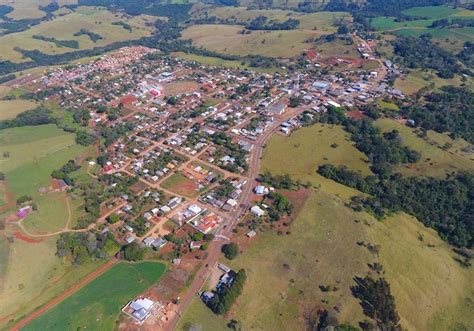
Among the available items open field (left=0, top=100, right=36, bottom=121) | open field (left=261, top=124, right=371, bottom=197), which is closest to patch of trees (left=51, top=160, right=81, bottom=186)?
open field (left=0, top=100, right=36, bottom=121)

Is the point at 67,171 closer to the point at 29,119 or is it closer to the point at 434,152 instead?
the point at 29,119

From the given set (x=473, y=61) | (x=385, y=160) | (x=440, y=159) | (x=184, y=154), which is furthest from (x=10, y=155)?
(x=473, y=61)

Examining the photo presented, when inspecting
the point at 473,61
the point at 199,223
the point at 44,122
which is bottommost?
the point at 44,122

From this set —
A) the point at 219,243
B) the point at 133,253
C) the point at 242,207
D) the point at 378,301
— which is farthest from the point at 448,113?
the point at 133,253

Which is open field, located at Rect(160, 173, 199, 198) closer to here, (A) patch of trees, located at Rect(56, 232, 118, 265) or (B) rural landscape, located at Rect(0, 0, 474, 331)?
(B) rural landscape, located at Rect(0, 0, 474, 331)

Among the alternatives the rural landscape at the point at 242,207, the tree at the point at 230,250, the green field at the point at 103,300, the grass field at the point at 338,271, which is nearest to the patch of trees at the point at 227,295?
the rural landscape at the point at 242,207

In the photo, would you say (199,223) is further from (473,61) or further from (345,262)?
(473,61)

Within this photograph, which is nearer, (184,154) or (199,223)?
(199,223)
